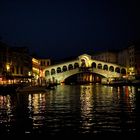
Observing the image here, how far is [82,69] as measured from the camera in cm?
12538

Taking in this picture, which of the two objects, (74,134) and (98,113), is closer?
(74,134)

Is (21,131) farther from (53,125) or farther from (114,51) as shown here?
(114,51)

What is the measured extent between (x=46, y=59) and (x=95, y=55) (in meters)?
22.0

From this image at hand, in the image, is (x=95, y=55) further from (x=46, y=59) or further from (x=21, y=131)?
(x=21, y=131)

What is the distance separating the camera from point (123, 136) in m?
15.5

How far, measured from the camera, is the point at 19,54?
3676 inches

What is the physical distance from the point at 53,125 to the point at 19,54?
75.9 meters

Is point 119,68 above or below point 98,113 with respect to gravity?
above


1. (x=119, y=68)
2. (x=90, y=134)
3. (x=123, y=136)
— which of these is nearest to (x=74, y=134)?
(x=90, y=134)

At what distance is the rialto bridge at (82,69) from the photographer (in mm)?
124500

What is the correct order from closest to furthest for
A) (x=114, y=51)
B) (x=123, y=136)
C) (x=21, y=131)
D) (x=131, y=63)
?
(x=123, y=136) < (x=21, y=131) < (x=131, y=63) < (x=114, y=51)

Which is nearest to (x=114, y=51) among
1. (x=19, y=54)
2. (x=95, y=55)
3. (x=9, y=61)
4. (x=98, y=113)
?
(x=95, y=55)

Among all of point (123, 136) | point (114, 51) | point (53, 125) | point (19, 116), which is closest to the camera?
point (123, 136)

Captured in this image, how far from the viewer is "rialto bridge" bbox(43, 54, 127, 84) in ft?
408
